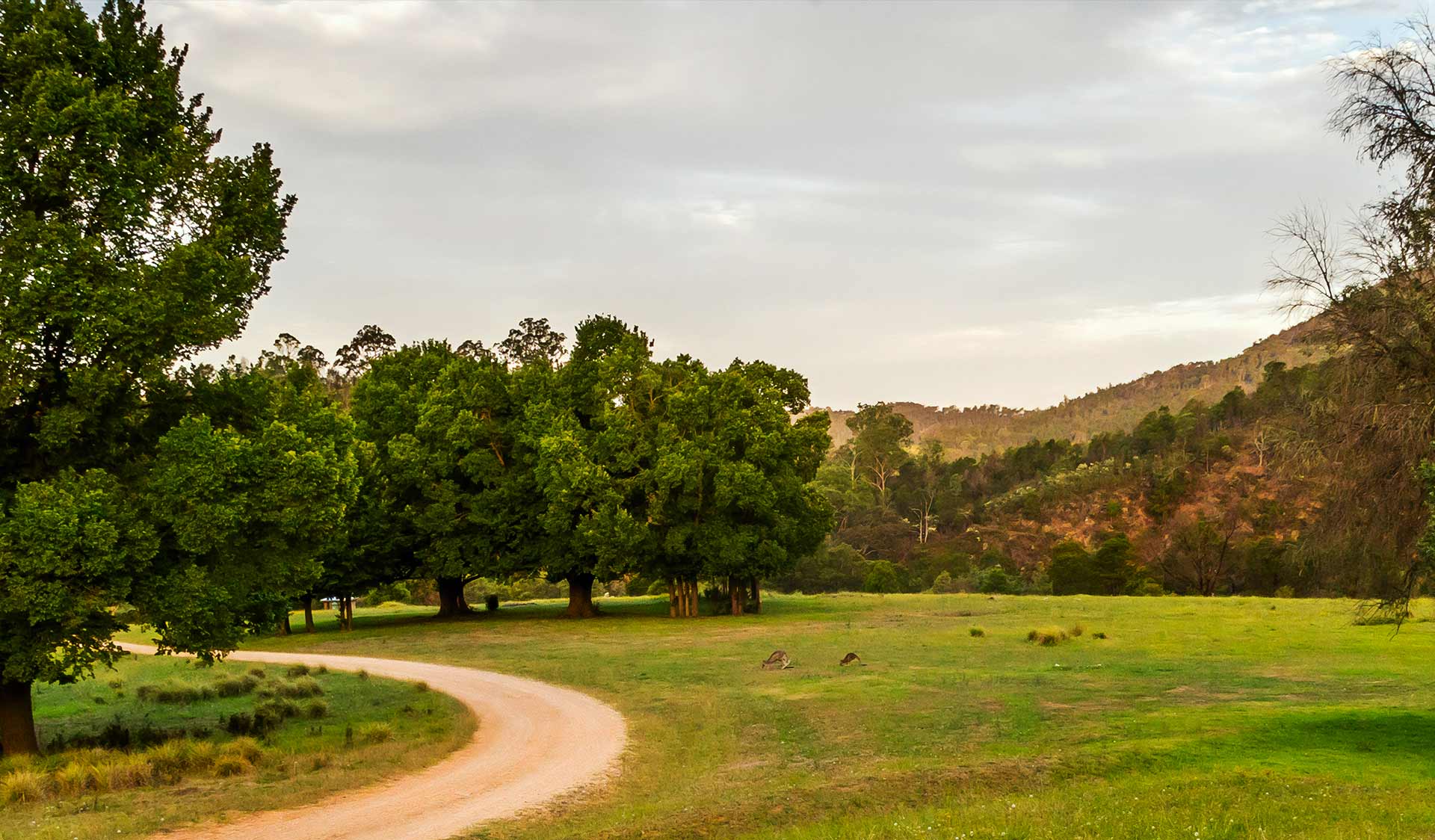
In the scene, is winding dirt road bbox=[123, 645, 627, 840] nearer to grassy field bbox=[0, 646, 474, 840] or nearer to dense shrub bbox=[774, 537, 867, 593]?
grassy field bbox=[0, 646, 474, 840]

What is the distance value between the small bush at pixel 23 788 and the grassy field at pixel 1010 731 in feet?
28.0

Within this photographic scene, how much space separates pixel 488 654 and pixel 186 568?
70.3ft

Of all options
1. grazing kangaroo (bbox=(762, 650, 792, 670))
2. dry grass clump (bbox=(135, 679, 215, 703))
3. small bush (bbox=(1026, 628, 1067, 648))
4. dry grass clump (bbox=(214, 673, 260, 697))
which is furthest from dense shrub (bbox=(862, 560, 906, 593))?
dry grass clump (bbox=(135, 679, 215, 703))

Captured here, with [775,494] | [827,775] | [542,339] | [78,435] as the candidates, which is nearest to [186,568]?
[78,435]

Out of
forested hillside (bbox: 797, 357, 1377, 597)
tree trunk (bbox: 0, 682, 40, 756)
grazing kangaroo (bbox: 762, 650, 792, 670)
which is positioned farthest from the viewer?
forested hillside (bbox: 797, 357, 1377, 597)

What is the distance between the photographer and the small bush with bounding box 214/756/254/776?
18.2m

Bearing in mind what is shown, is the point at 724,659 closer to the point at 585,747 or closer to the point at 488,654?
the point at 488,654

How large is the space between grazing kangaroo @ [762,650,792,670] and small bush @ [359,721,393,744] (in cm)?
1366

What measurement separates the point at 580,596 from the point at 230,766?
43.3 m

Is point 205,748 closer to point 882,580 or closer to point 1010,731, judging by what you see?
point 1010,731

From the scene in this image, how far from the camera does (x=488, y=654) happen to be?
39.9 meters

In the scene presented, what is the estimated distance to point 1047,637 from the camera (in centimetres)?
3797

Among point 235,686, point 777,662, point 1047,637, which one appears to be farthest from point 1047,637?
point 235,686

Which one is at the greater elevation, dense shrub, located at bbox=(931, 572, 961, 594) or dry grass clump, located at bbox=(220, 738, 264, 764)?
dry grass clump, located at bbox=(220, 738, 264, 764)
